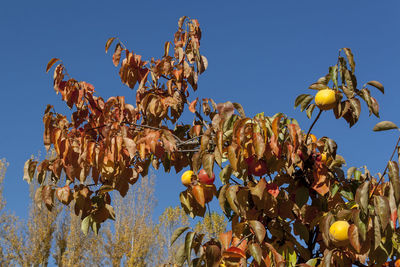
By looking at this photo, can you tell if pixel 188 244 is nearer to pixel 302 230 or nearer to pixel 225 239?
pixel 225 239

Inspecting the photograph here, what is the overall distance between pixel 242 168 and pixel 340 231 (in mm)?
493

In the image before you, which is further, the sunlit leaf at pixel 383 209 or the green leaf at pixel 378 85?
the green leaf at pixel 378 85

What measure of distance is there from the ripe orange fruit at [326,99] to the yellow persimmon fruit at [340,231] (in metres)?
0.49

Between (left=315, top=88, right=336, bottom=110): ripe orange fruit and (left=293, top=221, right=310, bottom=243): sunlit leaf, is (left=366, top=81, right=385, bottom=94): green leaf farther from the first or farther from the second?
(left=293, top=221, right=310, bottom=243): sunlit leaf

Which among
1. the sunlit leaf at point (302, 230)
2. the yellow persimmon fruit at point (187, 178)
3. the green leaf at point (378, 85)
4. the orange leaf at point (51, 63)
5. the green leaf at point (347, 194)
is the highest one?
the orange leaf at point (51, 63)

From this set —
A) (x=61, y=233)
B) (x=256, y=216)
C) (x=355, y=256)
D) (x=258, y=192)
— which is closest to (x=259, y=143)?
(x=258, y=192)

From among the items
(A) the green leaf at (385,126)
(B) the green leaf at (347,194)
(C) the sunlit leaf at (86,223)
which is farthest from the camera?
(C) the sunlit leaf at (86,223)

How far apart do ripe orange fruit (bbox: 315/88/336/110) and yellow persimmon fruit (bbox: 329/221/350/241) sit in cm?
49

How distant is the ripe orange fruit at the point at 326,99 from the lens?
1.82 m

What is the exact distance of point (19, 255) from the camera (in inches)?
508

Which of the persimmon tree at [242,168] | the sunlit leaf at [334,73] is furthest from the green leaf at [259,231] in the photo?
the sunlit leaf at [334,73]

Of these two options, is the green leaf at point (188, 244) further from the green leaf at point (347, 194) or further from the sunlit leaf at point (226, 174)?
the green leaf at point (347, 194)

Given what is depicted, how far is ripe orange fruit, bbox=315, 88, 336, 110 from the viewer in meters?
1.82

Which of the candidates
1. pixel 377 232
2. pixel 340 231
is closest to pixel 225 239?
pixel 340 231
